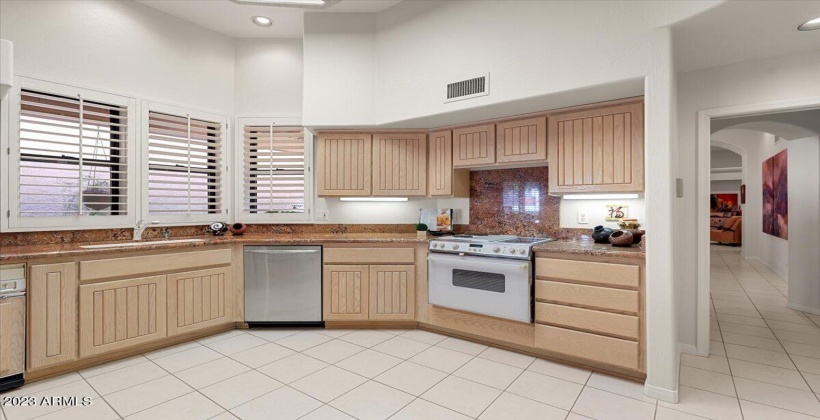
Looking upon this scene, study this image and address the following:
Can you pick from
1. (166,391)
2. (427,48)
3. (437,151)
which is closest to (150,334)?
(166,391)

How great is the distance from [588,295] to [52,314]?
3.70 m

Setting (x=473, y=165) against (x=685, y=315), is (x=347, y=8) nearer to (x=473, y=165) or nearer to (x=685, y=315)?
(x=473, y=165)

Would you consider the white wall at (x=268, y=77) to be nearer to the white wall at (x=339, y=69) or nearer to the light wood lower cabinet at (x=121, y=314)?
the white wall at (x=339, y=69)

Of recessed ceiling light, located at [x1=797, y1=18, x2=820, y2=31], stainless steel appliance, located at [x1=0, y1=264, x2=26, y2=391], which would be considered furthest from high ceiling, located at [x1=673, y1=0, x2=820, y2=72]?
stainless steel appliance, located at [x1=0, y1=264, x2=26, y2=391]

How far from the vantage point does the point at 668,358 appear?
2281 millimetres

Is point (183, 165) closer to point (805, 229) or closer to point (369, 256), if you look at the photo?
point (369, 256)

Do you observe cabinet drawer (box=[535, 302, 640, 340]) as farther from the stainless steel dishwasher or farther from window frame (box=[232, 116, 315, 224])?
window frame (box=[232, 116, 315, 224])

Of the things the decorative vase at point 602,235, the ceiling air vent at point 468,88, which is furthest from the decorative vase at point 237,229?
the decorative vase at point 602,235

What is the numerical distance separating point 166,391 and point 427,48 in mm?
3307

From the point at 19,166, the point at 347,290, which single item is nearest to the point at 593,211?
the point at 347,290

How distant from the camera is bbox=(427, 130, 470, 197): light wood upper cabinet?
3.71 m

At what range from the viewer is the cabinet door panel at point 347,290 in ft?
11.5

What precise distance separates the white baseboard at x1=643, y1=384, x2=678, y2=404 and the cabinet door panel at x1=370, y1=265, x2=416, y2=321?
6.26ft

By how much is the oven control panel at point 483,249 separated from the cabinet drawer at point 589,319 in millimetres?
423
